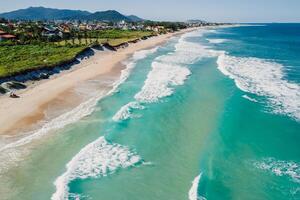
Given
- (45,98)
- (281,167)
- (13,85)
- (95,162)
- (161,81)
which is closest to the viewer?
(281,167)

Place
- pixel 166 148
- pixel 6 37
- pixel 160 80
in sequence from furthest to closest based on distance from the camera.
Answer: pixel 6 37 < pixel 160 80 < pixel 166 148

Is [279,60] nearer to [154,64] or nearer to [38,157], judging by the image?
[154,64]

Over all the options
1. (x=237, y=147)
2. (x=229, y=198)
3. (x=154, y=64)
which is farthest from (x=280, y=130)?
(x=154, y=64)

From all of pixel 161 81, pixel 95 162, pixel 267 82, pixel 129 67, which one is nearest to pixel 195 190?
pixel 95 162

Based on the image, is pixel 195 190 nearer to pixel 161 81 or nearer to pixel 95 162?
pixel 95 162

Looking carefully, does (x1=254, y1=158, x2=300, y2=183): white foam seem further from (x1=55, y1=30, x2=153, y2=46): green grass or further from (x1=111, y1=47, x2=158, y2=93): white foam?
(x1=55, y1=30, x2=153, y2=46): green grass

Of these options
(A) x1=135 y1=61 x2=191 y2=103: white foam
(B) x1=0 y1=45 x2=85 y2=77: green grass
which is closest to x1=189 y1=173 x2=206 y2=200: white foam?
(A) x1=135 y1=61 x2=191 y2=103: white foam
